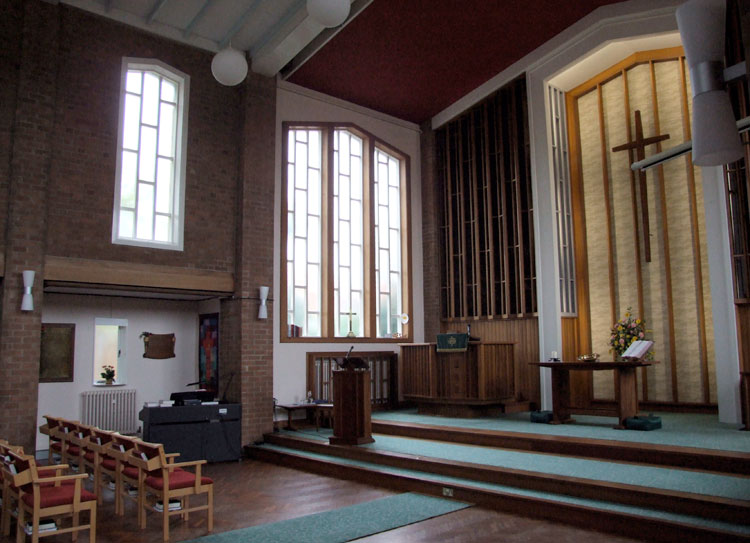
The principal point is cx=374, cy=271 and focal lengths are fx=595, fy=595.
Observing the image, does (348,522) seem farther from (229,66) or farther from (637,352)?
(229,66)

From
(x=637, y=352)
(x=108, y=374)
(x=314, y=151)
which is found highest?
(x=314, y=151)

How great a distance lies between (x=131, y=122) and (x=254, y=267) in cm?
273

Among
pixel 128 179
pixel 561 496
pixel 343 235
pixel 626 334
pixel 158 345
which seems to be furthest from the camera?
pixel 343 235

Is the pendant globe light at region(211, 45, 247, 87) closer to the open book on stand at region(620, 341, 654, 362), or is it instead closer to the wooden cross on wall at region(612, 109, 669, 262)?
the open book on stand at region(620, 341, 654, 362)

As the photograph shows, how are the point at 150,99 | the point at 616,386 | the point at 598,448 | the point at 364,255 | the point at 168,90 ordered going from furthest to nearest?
the point at 364,255 → the point at 168,90 → the point at 150,99 → the point at 616,386 → the point at 598,448

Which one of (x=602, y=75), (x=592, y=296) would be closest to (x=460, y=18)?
(x=602, y=75)

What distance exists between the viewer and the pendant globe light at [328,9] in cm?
533

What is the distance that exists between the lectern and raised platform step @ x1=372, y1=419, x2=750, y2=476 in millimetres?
980

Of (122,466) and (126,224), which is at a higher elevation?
(126,224)

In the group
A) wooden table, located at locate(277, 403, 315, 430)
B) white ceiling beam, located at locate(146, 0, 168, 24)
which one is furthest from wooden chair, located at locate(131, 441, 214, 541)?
white ceiling beam, located at locate(146, 0, 168, 24)

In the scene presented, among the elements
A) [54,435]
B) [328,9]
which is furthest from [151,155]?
[328,9]

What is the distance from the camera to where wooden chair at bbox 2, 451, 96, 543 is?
412cm

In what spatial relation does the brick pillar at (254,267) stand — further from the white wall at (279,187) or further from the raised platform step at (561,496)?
the raised platform step at (561,496)

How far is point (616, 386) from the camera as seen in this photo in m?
7.44
